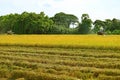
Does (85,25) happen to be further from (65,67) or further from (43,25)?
(65,67)

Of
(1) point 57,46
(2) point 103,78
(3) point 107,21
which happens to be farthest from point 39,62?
(3) point 107,21

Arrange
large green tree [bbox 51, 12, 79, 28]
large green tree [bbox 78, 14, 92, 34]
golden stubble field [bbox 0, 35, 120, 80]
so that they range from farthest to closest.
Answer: large green tree [bbox 51, 12, 79, 28] < large green tree [bbox 78, 14, 92, 34] < golden stubble field [bbox 0, 35, 120, 80]

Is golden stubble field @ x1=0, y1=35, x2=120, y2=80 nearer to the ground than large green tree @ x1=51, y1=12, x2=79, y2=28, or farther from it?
nearer to the ground

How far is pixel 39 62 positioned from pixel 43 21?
3973cm

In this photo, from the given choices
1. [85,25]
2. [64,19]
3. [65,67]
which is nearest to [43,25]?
[85,25]

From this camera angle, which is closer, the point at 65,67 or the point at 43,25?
the point at 65,67

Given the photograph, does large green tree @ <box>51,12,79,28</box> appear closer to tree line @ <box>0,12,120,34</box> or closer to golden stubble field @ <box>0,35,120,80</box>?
tree line @ <box>0,12,120,34</box>

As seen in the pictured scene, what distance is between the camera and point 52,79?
1176cm

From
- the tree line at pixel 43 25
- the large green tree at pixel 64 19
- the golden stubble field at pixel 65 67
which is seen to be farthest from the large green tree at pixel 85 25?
the golden stubble field at pixel 65 67

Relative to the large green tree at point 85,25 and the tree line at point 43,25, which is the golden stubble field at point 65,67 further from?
the large green tree at point 85,25

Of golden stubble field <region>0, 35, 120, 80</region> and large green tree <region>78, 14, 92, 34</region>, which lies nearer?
golden stubble field <region>0, 35, 120, 80</region>

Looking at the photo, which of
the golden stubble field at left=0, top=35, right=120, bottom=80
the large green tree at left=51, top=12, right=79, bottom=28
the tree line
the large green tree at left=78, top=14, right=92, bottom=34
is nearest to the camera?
the golden stubble field at left=0, top=35, right=120, bottom=80

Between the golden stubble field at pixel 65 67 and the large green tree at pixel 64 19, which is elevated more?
the large green tree at pixel 64 19

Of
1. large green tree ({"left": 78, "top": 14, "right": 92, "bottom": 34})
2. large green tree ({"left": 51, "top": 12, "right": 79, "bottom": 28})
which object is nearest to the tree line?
large green tree ({"left": 78, "top": 14, "right": 92, "bottom": 34})
